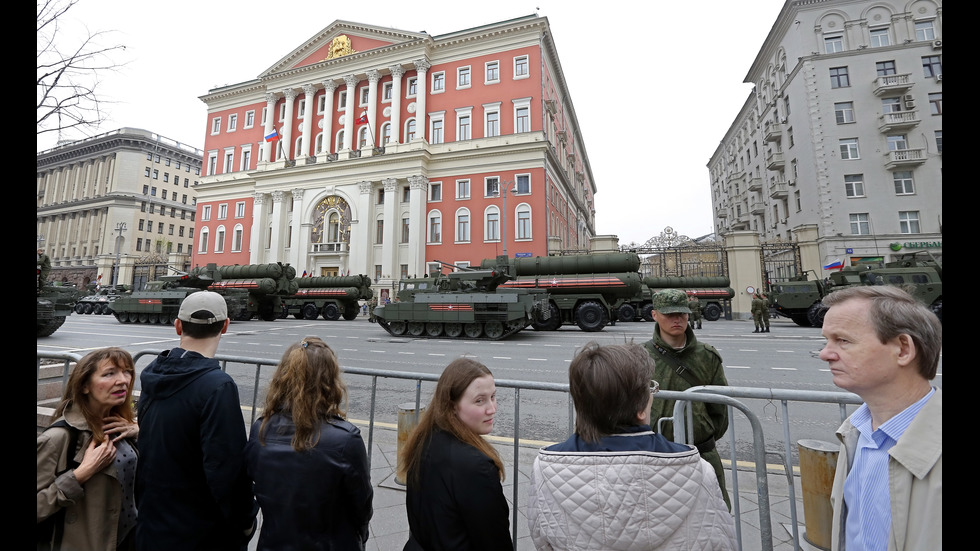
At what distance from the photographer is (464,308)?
50.1 feet

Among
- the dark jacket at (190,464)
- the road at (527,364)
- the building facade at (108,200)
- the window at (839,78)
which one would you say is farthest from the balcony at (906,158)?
the building facade at (108,200)

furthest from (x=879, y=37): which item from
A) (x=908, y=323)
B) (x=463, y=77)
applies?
(x=908, y=323)

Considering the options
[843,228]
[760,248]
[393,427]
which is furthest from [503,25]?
[393,427]

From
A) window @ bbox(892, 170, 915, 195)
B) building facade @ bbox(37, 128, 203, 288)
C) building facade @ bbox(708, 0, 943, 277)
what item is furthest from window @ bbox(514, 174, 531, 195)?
building facade @ bbox(37, 128, 203, 288)

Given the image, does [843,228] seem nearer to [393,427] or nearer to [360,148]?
[393,427]

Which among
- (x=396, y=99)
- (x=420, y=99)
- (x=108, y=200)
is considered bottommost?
(x=108, y=200)

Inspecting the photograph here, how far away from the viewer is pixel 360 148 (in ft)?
121

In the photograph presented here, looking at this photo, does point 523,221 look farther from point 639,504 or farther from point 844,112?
point 639,504

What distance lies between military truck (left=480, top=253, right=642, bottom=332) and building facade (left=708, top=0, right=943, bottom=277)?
13.9 metres

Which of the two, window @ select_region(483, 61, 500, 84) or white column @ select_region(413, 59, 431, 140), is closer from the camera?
window @ select_region(483, 61, 500, 84)

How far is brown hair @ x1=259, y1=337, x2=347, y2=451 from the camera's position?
69.2 inches

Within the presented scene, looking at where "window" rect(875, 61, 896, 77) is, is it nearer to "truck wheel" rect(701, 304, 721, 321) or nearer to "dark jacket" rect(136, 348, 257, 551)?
"truck wheel" rect(701, 304, 721, 321)

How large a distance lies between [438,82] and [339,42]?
1153 centimetres
